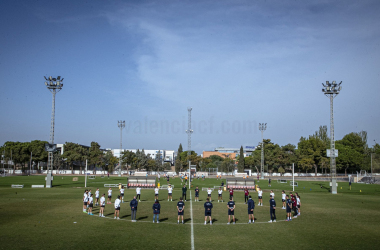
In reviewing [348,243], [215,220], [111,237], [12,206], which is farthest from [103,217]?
[348,243]

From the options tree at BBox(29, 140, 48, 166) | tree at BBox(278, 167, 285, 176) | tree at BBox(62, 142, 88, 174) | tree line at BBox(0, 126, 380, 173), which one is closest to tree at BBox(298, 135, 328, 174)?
tree line at BBox(0, 126, 380, 173)

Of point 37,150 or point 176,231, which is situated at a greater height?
point 37,150

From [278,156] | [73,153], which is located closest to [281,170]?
[278,156]

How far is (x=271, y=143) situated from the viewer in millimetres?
115750

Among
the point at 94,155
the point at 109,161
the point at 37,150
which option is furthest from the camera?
the point at 109,161

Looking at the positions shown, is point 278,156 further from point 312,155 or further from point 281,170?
point 312,155

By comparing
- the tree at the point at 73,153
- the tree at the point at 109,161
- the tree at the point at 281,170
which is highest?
the tree at the point at 73,153

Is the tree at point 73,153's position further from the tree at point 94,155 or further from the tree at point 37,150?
the tree at point 37,150

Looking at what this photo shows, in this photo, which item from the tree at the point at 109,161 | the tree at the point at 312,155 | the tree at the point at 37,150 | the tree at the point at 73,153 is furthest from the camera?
the tree at the point at 109,161

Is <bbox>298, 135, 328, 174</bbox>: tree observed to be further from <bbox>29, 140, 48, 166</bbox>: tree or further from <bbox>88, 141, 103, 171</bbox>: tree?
<bbox>29, 140, 48, 166</bbox>: tree

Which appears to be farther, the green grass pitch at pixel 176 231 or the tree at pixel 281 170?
the tree at pixel 281 170

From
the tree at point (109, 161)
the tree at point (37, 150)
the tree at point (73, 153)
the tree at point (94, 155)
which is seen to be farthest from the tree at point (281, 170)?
the tree at point (37, 150)

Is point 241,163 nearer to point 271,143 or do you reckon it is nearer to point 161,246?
point 271,143

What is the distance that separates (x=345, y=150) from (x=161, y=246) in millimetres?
105925
